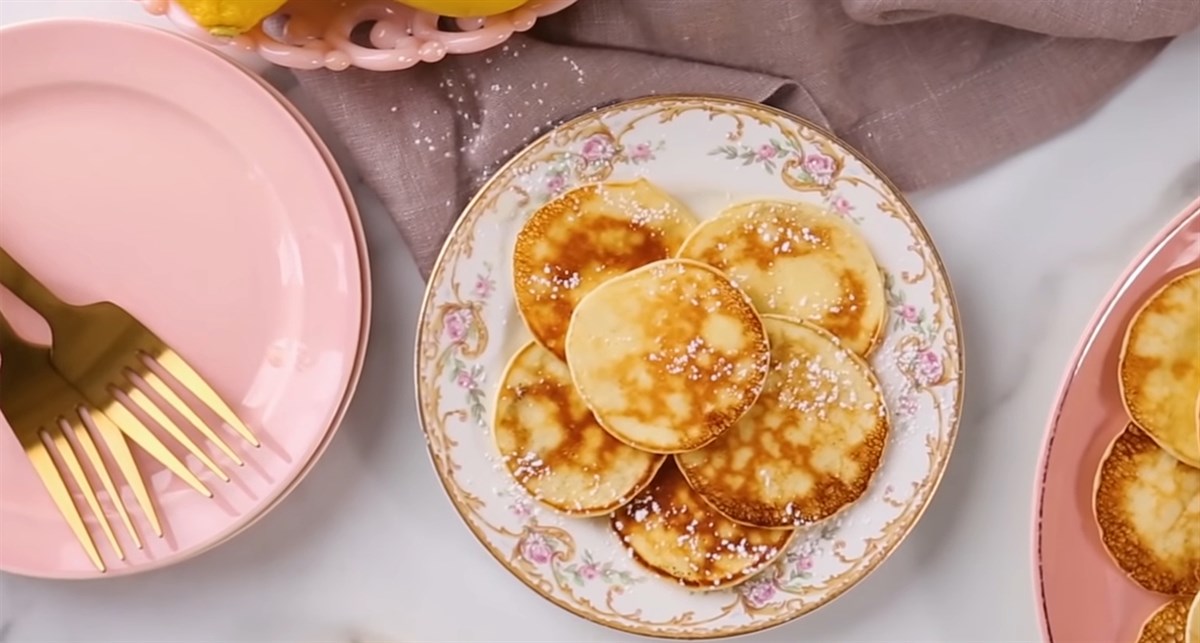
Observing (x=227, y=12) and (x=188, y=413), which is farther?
(x=188, y=413)

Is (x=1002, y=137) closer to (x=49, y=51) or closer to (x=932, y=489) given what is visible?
(x=932, y=489)

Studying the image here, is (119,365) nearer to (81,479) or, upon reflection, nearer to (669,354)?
(81,479)

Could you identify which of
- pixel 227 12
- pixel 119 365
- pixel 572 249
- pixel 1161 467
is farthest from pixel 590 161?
pixel 1161 467

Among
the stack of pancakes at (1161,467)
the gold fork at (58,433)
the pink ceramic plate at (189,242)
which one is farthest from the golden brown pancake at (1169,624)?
the gold fork at (58,433)

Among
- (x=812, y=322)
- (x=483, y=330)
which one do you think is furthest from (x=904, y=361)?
(x=483, y=330)

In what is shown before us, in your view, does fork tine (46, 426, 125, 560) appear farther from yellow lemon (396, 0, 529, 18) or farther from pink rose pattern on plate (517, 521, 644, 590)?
yellow lemon (396, 0, 529, 18)

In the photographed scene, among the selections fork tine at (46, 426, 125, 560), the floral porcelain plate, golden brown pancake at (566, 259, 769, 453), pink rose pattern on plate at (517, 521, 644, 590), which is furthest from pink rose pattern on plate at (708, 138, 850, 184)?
fork tine at (46, 426, 125, 560)
